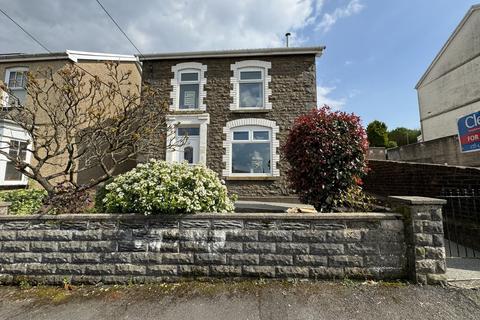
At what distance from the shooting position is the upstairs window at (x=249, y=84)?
10.2 m

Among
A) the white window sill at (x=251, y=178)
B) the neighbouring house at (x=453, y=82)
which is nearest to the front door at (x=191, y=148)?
the white window sill at (x=251, y=178)

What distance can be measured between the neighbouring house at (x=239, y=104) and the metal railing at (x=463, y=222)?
17.3ft

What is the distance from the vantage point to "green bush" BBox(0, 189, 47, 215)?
4.39 m

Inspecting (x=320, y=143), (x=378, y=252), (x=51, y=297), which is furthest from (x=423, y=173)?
(x=51, y=297)

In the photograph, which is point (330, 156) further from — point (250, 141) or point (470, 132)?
point (250, 141)

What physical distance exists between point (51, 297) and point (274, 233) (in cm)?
322

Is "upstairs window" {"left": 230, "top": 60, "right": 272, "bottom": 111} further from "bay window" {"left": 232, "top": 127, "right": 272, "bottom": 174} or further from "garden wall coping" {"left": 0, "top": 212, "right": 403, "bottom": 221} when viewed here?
"garden wall coping" {"left": 0, "top": 212, "right": 403, "bottom": 221}

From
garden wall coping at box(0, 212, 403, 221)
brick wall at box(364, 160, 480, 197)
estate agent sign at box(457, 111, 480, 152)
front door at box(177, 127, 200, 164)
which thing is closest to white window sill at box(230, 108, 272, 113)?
front door at box(177, 127, 200, 164)

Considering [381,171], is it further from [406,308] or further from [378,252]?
[406,308]

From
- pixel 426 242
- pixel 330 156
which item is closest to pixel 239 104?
pixel 330 156

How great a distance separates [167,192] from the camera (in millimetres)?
3586

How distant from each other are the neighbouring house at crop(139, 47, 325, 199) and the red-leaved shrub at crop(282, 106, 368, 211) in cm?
434

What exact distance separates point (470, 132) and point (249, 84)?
298 inches

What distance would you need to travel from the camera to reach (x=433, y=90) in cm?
1762
